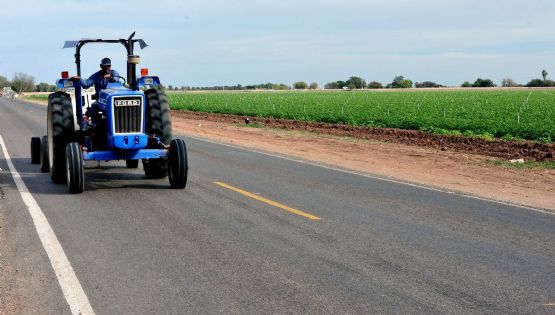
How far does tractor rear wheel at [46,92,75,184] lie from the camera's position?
12.1 meters

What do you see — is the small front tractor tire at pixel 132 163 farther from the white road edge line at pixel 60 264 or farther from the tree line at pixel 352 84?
the tree line at pixel 352 84

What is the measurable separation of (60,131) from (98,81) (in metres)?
1.18

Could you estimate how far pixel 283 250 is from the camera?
7.24 m

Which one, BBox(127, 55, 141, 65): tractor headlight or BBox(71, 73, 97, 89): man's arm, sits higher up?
BBox(127, 55, 141, 65): tractor headlight

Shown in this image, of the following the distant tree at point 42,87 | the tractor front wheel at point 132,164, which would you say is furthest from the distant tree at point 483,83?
the tractor front wheel at point 132,164

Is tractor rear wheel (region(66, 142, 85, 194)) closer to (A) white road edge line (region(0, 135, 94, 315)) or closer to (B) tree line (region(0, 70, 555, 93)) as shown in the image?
(A) white road edge line (region(0, 135, 94, 315))

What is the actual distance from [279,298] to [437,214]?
4393mm

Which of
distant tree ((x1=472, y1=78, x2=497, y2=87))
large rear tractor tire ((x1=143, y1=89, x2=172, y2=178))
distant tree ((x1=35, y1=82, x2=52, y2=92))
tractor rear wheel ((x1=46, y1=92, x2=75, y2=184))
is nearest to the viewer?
tractor rear wheel ((x1=46, y1=92, x2=75, y2=184))

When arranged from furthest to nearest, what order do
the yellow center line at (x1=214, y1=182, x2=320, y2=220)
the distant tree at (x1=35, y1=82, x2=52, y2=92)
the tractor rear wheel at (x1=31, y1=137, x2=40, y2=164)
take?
the distant tree at (x1=35, y1=82, x2=52, y2=92) → the tractor rear wheel at (x1=31, y1=137, x2=40, y2=164) → the yellow center line at (x1=214, y1=182, x2=320, y2=220)

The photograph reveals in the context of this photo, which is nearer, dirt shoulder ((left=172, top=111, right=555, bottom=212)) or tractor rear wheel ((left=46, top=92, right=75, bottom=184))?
tractor rear wheel ((left=46, top=92, right=75, bottom=184))

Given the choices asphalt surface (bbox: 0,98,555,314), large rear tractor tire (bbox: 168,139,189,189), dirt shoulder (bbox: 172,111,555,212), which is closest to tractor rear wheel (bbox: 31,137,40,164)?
asphalt surface (bbox: 0,98,555,314)

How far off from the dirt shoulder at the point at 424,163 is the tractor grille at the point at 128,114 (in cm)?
541

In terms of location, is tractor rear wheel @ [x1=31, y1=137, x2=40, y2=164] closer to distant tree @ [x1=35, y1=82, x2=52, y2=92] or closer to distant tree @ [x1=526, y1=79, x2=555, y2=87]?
distant tree @ [x1=35, y1=82, x2=52, y2=92]

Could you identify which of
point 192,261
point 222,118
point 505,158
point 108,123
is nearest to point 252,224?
point 192,261
